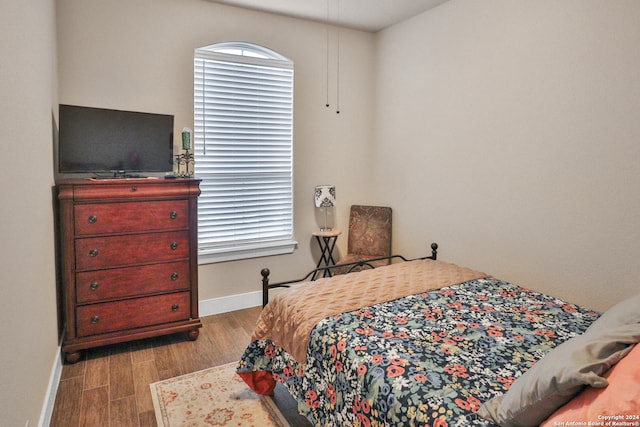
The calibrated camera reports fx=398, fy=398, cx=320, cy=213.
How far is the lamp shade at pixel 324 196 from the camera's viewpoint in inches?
162

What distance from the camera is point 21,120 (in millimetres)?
1769

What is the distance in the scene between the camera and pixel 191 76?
11.5 ft

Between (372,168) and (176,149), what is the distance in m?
2.15

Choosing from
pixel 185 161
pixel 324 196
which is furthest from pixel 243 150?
pixel 324 196

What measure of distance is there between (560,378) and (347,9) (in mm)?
3582

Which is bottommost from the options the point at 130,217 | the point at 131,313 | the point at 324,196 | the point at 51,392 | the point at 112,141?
the point at 51,392

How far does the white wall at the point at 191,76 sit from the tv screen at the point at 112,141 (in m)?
0.30

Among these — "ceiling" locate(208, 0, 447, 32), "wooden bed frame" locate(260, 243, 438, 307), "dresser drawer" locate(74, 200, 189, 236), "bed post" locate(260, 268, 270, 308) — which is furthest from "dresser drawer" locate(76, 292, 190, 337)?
"ceiling" locate(208, 0, 447, 32)

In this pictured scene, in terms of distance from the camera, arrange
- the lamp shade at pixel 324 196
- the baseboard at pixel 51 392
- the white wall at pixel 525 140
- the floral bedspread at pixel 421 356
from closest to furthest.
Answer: the floral bedspread at pixel 421 356
the baseboard at pixel 51 392
the white wall at pixel 525 140
the lamp shade at pixel 324 196

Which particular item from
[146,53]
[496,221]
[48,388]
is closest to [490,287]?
[496,221]

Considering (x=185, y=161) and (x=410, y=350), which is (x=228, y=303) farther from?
(x=410, y=350)

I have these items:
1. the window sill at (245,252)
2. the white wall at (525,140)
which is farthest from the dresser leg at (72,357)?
the white wall at (525,140)

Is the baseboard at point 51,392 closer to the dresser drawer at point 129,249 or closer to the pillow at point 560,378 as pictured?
the dresser drawer at point 129,249

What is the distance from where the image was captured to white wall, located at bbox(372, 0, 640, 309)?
249 cm
